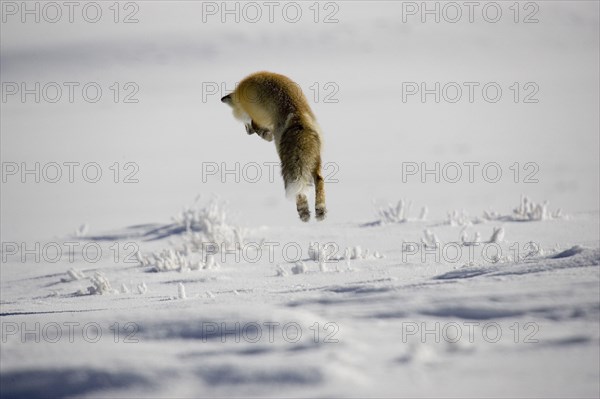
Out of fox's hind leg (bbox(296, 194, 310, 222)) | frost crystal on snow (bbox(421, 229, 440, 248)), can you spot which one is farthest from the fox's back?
frost crystal on snow (bbox(421, 229, 440, 248))

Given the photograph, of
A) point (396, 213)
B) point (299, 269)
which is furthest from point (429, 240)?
point (396, 213)

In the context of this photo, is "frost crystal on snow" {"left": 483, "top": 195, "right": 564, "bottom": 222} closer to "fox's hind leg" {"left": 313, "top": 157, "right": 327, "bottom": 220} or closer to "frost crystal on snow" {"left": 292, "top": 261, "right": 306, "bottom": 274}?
"frost crystal on snow" {"left": 292, "top": 261, "right": 306, "bottom": 274}

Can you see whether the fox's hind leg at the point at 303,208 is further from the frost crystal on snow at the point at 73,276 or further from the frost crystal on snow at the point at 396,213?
the frost crystal on snow at the point at 396,213

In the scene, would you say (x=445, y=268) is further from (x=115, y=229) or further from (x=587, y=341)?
(x=115, y=229)

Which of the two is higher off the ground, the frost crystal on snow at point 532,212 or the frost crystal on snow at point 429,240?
the frost crystal on snow at point 532,212

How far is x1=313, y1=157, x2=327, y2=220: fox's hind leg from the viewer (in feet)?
15.4

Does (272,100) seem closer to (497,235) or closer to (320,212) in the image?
(320,212)

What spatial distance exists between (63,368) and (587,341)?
2.57m

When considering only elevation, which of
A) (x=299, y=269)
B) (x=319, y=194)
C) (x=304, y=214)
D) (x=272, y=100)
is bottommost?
(x=299, y=269)

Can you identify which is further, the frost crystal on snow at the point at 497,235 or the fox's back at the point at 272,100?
the frost crystal on snow at the point at 497,235

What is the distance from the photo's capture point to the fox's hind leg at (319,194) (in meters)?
4.69

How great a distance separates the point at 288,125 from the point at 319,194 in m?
0.56

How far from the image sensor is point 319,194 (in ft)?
15.8

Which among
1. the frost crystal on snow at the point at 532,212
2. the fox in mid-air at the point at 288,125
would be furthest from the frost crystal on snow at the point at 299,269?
the frost crystal on snow at the point at 532,212
